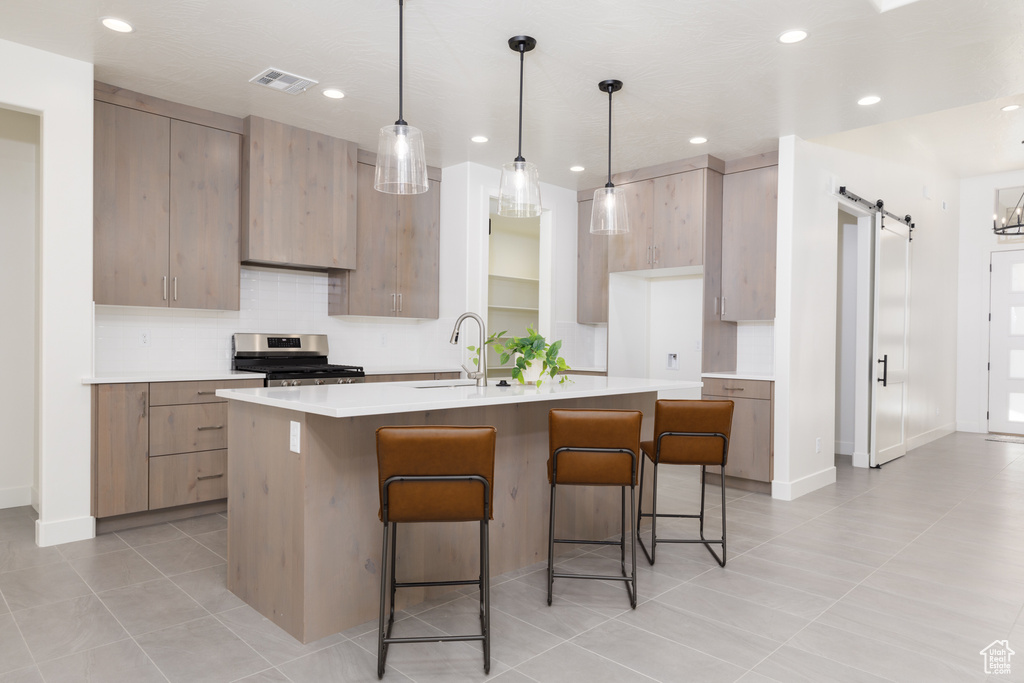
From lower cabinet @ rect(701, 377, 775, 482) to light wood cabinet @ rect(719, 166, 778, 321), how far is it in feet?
1.90

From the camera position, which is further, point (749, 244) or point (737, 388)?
point (749, 244)

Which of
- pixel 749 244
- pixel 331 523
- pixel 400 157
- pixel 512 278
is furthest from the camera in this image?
pixel 512 278

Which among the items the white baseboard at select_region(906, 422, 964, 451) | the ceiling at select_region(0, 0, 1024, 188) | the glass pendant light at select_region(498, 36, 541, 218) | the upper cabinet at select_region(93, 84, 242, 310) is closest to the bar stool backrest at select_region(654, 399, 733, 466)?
the glass pendant light at select_region(498, 36, 541, 218)

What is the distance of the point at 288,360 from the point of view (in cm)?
489

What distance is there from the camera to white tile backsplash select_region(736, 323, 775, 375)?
5387 mm

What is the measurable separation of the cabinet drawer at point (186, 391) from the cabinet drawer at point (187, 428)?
0.11 feet

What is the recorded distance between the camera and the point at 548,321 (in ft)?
20.1

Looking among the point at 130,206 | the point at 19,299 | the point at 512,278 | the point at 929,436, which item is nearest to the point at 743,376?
the point at 512,278

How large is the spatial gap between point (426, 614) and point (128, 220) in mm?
3109

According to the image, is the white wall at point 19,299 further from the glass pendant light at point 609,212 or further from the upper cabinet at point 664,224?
the upper cabinet at point 664,224

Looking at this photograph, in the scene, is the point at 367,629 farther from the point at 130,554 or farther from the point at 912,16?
the point at 912,16

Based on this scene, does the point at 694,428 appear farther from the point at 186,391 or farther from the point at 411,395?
the point at 186,391

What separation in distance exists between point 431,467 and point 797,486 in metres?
3.65

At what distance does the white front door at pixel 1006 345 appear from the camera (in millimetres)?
7648
